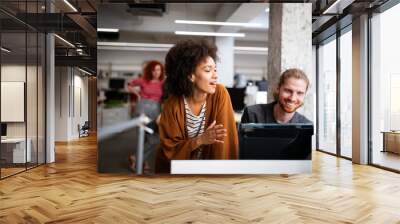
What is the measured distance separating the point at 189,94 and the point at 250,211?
1.86 meters

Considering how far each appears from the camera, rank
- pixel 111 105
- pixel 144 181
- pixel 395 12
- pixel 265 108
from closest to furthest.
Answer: pixel 111 105, pixel 265 108, pixel 144 181, pixel 395 12

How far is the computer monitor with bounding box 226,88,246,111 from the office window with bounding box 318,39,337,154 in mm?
4862

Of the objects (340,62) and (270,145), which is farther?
(340,62)

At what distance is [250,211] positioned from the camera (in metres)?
4.19

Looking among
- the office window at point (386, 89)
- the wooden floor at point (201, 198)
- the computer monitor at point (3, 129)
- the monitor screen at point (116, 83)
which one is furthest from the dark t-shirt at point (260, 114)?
the computer monitor at point (3, 129)

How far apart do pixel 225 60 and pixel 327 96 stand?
17.9 feet

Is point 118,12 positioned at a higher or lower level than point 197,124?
higher

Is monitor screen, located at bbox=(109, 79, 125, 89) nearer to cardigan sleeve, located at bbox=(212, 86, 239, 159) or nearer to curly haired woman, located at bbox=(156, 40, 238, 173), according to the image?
curly haired woman, located at bbox=(156, 40, 238, 173)

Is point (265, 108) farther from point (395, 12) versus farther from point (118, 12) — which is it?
point (395, 12)

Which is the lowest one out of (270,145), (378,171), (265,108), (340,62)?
(378,171)

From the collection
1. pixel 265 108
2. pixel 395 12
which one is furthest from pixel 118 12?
pixel 395 12

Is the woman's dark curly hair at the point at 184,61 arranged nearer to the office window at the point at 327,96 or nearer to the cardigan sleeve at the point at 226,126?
the cardigan sleeve at the point at 226,126

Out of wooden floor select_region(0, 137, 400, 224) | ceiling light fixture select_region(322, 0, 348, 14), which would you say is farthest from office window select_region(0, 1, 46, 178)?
ceiling light fixture select_region(322, 0, 348, 14)

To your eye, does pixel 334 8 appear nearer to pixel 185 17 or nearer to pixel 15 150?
pixel 185 17
